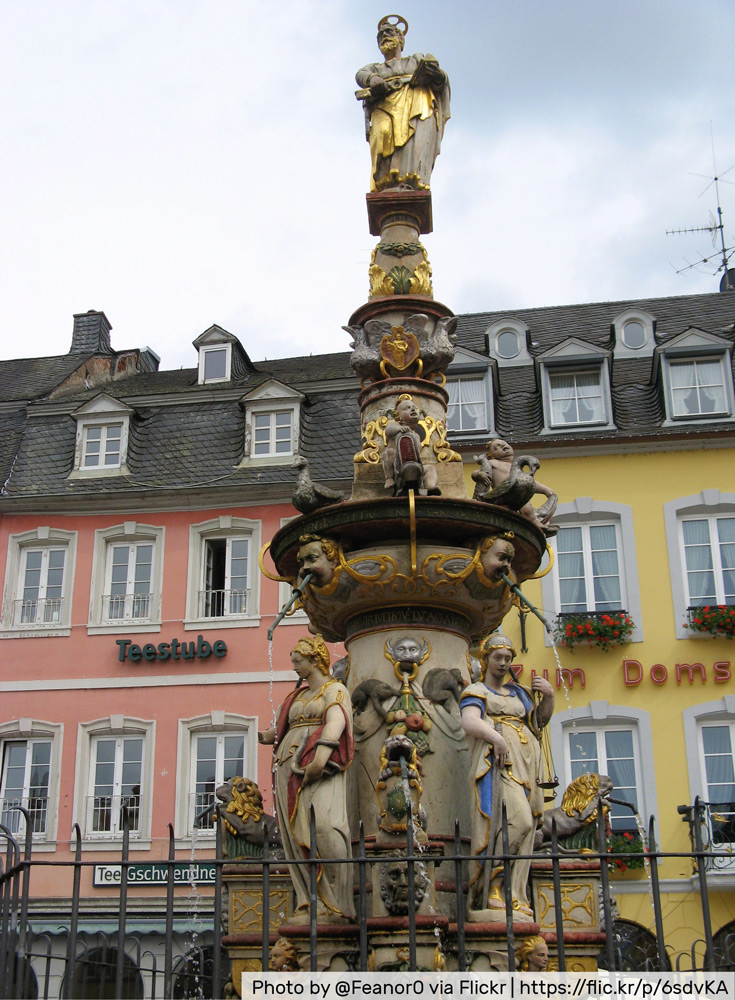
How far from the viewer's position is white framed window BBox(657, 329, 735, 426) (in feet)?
68.7

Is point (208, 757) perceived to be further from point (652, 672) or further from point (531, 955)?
point (531, 955)

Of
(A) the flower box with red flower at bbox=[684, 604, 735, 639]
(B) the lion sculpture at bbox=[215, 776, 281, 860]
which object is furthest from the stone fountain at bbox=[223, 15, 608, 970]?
(A) the flower box with red flower at bbox=[684, 604, 735, 639]

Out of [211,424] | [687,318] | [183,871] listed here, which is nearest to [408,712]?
[183,871]

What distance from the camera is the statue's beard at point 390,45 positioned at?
10.8 m

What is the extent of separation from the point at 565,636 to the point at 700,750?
9.30ft

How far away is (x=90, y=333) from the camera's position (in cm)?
3003

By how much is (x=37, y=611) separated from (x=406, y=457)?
50.5 ft

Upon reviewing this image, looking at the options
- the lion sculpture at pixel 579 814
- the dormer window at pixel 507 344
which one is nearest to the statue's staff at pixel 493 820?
the lion sculpture at pixel 579 814

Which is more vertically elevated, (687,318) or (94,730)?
(687,318)

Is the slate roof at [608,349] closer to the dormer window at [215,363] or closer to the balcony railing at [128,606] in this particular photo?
the dormer window at [215,363]

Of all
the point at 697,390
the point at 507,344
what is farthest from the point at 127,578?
the point at 697,390

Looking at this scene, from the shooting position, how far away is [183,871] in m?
19.7

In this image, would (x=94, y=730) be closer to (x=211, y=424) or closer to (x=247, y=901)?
(x=211, y=424)

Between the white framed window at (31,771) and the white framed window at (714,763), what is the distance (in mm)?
10977
